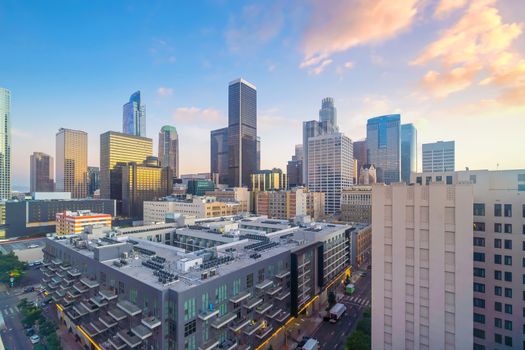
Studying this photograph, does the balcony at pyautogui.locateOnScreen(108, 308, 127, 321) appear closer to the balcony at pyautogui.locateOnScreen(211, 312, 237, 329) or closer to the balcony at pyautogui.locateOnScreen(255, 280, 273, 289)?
the balcony at pyautogui.locateOnScreen(211, 312, 237, 329)

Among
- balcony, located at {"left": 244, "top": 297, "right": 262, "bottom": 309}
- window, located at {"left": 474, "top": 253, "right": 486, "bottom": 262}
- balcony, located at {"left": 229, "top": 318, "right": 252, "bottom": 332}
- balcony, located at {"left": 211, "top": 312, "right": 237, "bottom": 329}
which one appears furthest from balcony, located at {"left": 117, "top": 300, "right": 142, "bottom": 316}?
window, located at {"left": 474, "top": 253, "right": 486, "bottom": 262}

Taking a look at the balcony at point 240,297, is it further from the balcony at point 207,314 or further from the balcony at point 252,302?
the balcony at point 207,314

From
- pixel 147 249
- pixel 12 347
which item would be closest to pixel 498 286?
pixel 147 249

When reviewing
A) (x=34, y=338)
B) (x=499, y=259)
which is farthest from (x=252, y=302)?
(x=34, y=338)

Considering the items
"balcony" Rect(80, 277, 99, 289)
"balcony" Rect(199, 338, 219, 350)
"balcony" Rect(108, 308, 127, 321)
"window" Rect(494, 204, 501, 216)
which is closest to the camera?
"balcony" Rect(199, 338, 219, 350)

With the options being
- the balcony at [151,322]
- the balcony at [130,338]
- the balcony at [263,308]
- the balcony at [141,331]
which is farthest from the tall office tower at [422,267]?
the balcony at [130,338]

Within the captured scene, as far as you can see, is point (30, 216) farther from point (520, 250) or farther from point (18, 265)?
point (520, 250)
